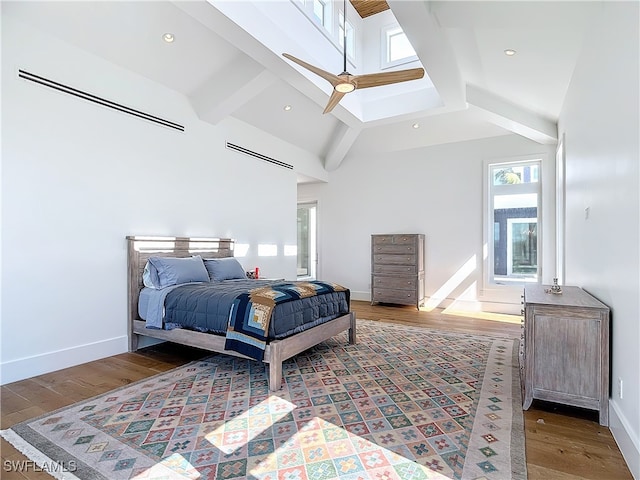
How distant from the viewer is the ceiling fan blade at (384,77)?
3.25 m

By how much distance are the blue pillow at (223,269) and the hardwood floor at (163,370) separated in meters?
0.90

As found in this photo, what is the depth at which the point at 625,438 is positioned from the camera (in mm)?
1814

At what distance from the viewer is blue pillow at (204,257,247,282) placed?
4.21m

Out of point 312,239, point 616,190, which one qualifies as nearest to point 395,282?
point 312,239

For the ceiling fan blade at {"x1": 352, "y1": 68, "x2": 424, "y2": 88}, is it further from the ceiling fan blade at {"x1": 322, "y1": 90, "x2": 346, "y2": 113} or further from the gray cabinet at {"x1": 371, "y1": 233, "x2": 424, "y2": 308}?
the gray cabinet at {"x1": 371, "y1": 233, "x2": 424, "y2": 308}

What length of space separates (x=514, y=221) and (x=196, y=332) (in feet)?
16.8

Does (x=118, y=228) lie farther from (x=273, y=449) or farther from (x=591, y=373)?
(x=591, y=373)

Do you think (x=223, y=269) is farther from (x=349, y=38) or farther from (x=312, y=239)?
(x=349, y=38)

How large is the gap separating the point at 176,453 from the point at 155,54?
371 cm

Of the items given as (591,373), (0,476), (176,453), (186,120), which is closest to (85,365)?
(0,476)

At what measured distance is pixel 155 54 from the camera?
3.64m

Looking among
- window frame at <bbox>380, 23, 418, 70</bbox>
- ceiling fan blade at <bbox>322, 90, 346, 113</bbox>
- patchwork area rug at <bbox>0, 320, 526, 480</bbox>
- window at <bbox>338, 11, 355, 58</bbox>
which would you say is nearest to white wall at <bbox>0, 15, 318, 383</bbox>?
patchwork area rug at <bbox>0, 320, 526, 480</bbox>

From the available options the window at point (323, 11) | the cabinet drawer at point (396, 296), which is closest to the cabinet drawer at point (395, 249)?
the cabinet drawer at point (396, 296)

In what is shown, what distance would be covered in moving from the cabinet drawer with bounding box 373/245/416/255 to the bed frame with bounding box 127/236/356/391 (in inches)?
99.9
